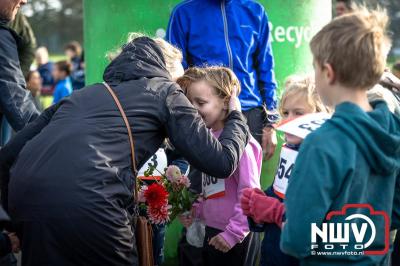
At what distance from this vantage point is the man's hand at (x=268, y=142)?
17.7 ft

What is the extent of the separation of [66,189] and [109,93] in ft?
1.73

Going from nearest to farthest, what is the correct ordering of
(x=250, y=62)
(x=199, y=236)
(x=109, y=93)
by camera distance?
(x=109, y=93), (x=199, y=236), (x=250, y=62)

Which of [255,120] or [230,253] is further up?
[255,120]

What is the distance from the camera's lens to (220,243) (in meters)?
4.14

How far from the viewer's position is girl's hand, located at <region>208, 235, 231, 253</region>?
4133 mm

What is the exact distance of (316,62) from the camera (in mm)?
2965

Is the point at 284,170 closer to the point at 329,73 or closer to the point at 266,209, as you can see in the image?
the point at 266,209

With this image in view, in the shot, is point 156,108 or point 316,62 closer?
point 316,62

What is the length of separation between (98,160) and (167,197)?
2.35ft

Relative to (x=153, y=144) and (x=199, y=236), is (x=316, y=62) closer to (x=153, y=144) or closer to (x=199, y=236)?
(x=153, y=144)

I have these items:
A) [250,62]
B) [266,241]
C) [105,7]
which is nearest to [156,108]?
[266,241]
